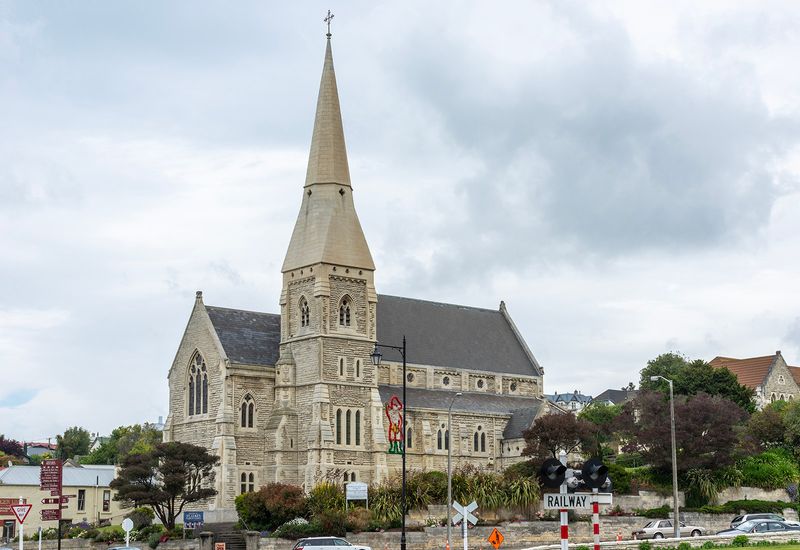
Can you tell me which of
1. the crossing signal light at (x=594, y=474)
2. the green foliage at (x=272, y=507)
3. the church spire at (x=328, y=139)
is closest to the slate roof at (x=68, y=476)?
the green foliage at (x=272, y=507)

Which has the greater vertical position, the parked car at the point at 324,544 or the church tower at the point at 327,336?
the church tower at the point at 327,336

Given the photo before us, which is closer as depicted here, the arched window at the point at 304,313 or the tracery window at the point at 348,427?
the tracery window at the point at 348,427

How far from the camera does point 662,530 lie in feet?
205

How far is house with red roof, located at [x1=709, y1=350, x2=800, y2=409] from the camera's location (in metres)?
119

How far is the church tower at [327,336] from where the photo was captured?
7944 centimetres

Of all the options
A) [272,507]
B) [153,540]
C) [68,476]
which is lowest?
[153,540]

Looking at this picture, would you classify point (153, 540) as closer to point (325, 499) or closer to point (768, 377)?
point (325, 499)

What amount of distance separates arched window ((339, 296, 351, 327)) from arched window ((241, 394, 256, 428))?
8176 mm

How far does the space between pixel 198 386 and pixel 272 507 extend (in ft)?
71.0

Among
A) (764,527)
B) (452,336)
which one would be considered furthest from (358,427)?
(764,527)

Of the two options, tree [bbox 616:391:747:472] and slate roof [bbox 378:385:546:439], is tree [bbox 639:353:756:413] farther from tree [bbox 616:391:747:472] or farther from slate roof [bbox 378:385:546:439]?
tree [bbox 616:391:747:472]

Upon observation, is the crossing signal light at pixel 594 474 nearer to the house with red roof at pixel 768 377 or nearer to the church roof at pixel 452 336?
the church roof at pixel 452 336

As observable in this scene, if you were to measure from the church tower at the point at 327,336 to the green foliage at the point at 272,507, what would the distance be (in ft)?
37.9

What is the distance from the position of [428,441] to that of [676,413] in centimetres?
1911
